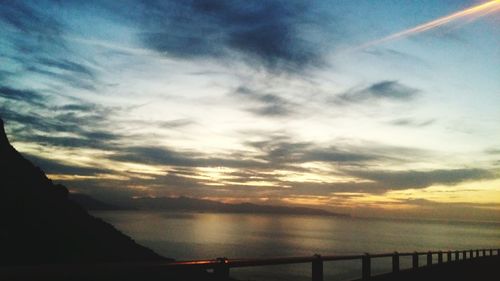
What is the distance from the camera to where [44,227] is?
3250 centimetres

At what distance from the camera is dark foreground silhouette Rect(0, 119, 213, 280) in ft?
86.4

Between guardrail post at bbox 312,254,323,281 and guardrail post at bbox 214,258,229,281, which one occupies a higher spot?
guardrail post at bbox 214,258,229,281

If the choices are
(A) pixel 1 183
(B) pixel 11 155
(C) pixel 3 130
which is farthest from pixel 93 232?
(C) pixel 3 130

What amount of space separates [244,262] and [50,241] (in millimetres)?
26759

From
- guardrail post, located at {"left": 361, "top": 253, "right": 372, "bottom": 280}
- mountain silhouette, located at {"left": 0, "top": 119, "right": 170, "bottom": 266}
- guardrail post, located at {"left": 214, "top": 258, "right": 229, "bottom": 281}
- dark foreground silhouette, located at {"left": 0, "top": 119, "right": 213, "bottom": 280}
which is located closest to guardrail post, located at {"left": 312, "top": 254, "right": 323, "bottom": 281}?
guardrail post, located at {"left": 361, "top": 253, "right": 372, "bottom": 280}

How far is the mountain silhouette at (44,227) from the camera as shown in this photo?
26391 mm

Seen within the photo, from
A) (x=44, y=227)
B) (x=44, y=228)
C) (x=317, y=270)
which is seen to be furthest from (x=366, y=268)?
(x=44, y=227)

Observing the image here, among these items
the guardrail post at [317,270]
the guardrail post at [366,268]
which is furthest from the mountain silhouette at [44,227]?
the guardrail post at [317,270]

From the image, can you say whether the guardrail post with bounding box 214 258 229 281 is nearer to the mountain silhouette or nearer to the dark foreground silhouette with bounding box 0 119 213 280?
the dark foreground silhouette with bounding box 0 119 213 280

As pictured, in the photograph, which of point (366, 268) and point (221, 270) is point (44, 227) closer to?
point (366, 268)

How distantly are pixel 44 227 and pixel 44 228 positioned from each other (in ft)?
1.25

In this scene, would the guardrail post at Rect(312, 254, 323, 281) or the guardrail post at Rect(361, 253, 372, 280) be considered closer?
the guardrail post at Rect(312, 254, 323, 281)

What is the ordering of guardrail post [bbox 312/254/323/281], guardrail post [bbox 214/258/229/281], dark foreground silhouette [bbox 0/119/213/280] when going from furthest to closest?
1. dark foreground silhouette [bbox 0/119/213/280]
2. guardrail post [bbox 312/254/323/281]
3. guardrail post [bbox 214/258/229/281]

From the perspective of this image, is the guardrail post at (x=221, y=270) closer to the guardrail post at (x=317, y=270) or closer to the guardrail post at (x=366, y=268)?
the guardrail post at (x=317, y=270)
